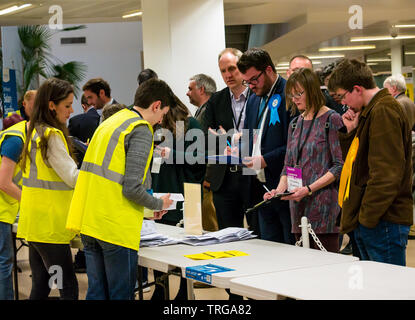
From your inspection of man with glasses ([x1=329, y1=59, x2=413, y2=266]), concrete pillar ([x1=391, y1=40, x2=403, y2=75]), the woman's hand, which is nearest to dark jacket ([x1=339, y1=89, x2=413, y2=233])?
man with glasses ([x1=329, y1=59, x2=413, y2=266])

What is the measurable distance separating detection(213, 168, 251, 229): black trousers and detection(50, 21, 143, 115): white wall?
11.3 metres

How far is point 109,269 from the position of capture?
2682 mm

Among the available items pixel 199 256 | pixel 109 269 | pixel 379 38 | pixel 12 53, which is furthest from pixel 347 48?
pixel 109 269

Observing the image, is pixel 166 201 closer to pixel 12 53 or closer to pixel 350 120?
pixel 350 120

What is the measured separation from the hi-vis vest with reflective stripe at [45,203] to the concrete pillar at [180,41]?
386 centimetres

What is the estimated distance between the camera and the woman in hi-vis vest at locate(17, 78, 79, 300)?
10.2ft

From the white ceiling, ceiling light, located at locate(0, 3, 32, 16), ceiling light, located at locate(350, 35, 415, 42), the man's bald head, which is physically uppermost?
ceiling light, located at locate(0, 3, 32, 16)

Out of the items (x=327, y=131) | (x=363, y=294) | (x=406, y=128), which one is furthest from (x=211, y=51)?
(x=363, y=294)

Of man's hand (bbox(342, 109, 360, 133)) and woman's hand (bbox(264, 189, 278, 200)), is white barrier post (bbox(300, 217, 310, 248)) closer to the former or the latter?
woman's hand (bbox(264, 189, 278, 200))

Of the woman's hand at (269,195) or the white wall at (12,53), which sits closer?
the woman's hand at (269,195)

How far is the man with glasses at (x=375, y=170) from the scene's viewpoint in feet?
8.79

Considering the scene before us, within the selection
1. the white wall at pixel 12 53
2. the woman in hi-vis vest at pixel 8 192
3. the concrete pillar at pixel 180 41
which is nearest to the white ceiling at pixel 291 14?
the concrete pillar at pixel 180 41

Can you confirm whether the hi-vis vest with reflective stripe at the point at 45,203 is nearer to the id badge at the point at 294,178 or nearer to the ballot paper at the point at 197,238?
the ballot paper at the point at 197,238
